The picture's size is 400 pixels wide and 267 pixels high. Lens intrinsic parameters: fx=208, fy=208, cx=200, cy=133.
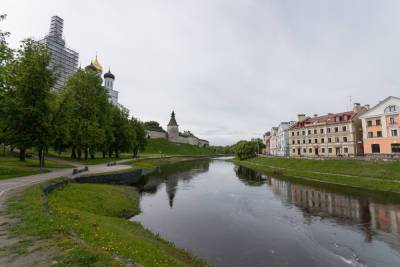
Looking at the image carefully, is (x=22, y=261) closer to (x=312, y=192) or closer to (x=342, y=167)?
(x=312, y=192)

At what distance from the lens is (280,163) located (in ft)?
201

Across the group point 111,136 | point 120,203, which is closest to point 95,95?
point 111,136

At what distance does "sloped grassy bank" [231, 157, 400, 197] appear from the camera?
31.9m

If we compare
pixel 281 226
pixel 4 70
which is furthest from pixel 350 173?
pixel 4 70

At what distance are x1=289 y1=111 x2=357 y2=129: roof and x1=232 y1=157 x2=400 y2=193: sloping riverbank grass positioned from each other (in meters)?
19.5

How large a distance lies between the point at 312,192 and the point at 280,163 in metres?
30.3

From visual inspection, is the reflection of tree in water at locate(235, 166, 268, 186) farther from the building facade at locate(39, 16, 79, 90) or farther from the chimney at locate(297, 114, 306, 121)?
the building facade at locate(39, 16, 79, 90)

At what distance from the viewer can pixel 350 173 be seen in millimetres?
38844

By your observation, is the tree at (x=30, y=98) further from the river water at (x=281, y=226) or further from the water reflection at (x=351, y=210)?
the water reflection at (x=351, y=210)

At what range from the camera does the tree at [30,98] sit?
2880 cm

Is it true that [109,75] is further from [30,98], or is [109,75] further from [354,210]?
[354,210]

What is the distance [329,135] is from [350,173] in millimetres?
27714

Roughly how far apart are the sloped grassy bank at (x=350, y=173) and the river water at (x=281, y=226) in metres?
4.90

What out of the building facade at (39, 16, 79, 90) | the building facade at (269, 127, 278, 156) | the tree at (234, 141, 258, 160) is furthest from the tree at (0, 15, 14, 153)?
the building facade at (39, 16, 79, 90)
